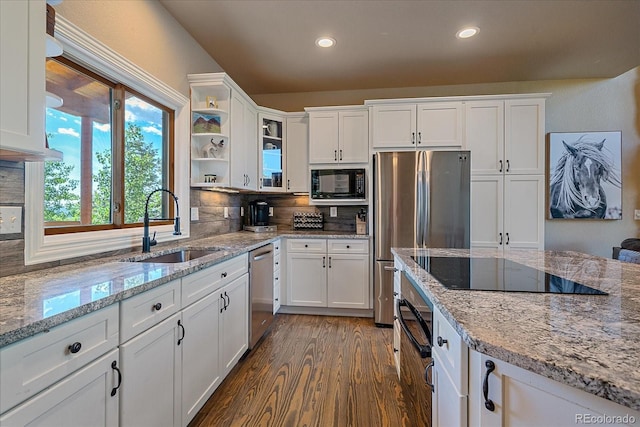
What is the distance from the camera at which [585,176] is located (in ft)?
11.1

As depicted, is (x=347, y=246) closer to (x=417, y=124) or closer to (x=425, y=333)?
(x=417, y=124)

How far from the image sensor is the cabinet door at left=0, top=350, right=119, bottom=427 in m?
0.76

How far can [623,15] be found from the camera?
2.32 metres

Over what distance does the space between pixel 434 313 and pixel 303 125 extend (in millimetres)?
2945

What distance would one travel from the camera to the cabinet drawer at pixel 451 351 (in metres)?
0.83

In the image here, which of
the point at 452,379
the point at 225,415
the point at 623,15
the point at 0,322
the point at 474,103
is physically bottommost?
the point at 225,415

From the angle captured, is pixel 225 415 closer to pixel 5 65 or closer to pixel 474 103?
pixel 5 65

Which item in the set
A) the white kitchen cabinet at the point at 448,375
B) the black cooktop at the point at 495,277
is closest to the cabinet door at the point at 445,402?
the white kitchen cabinet at the point at 448,375

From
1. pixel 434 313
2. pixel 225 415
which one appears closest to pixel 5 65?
pixel 434 313

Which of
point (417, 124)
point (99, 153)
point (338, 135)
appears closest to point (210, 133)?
point (99, 153)

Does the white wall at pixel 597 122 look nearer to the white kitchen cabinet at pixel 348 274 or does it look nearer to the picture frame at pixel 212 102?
the white kitchen cabinet at pixel 348 274

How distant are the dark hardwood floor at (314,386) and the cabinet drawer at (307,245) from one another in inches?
33.7

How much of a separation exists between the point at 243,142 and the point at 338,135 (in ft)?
3.58

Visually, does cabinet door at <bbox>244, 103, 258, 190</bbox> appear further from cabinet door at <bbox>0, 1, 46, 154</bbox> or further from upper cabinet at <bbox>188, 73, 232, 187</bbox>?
cabinet door at <bbox>0, 1, 46, 154</bbox>
